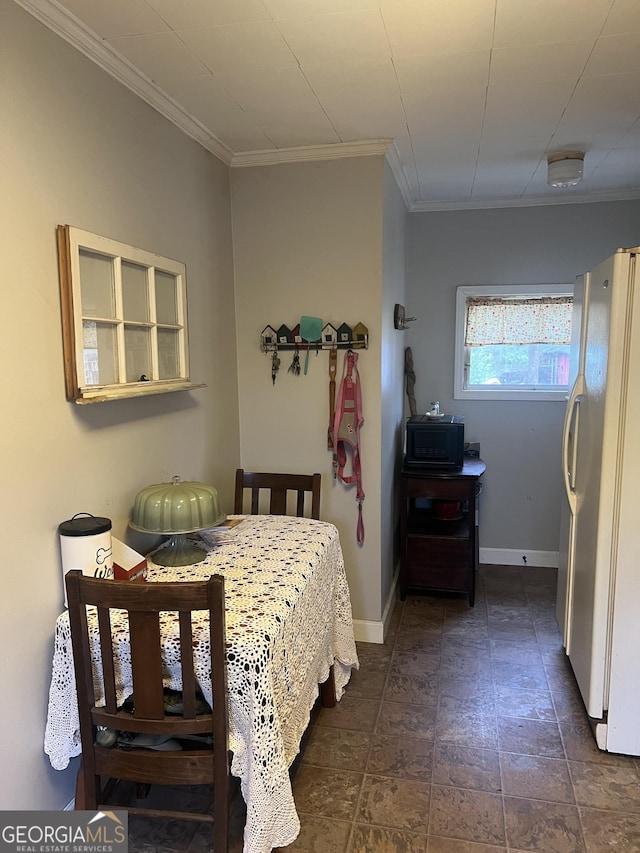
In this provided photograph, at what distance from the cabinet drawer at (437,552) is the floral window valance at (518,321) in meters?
1.39

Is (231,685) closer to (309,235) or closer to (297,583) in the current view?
(297,583)

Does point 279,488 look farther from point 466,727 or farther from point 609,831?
point 609,831

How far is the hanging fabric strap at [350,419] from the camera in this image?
9.32ft

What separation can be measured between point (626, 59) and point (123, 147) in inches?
66.8

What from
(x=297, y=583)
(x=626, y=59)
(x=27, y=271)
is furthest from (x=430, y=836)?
(x=626, y=59)

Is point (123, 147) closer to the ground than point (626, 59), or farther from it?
closer to the ground

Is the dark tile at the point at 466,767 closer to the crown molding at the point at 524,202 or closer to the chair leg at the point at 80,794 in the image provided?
the chair leg at the point at 80,794

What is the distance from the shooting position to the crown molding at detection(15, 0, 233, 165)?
158 cm

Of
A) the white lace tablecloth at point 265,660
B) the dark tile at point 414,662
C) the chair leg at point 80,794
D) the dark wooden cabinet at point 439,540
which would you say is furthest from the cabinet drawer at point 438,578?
the chair leg at point 80,794

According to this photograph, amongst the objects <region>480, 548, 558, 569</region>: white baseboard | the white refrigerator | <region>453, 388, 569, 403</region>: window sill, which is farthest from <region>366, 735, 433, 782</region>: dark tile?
<region>453, 388, 569, 403</region>: window sill

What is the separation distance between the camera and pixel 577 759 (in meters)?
2.14

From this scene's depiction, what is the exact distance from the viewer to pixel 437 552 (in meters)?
3.42

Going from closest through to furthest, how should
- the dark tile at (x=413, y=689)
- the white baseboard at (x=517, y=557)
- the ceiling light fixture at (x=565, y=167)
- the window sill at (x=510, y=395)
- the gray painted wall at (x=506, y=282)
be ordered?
1. the dark tile at (x=413, y=689)
2. the ceiling light fixture at (x=565, y=167)
3. the gray painted wall at (x=506, y=282)
4. the window sill at (x=510, y=395)
5. the white baseboard at (x=517, y=557)

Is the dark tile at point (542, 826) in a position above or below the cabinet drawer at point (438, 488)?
below
